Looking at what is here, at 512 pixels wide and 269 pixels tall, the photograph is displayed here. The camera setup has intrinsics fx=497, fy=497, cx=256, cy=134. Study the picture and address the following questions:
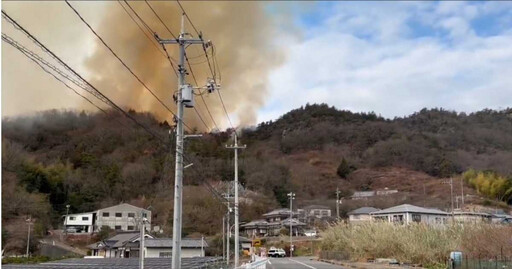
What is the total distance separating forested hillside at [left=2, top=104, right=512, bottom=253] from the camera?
6638 cm

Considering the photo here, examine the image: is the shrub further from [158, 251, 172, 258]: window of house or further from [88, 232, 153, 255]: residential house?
[88, 232, 153, 255]: residential house

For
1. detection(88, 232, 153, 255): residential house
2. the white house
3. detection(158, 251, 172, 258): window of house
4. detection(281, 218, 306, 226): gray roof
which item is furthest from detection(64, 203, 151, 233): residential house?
detection(158, 251, 172, 258): window of house

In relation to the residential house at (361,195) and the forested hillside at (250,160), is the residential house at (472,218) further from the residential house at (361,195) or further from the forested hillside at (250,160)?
the residential house at (361,195)

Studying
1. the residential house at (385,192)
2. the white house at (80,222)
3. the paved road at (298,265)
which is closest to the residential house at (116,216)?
the white house at (80,222)

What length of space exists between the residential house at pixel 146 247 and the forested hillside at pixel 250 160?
8.23 meters

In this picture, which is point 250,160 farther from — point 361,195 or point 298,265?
point 298,265

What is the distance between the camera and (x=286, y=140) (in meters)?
142

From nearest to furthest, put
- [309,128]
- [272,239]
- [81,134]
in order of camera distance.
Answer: [272,239]
[81,134]
[309,128]

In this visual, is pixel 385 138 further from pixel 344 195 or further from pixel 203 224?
pixel 203 224

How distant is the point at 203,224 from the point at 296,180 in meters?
47.3

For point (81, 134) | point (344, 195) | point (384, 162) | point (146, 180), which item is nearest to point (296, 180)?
point (344, 195)

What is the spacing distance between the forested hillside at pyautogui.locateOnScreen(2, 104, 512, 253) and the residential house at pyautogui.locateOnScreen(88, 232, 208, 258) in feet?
27.0

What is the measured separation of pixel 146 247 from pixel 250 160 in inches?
2158

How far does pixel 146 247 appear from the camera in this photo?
50.5 m
